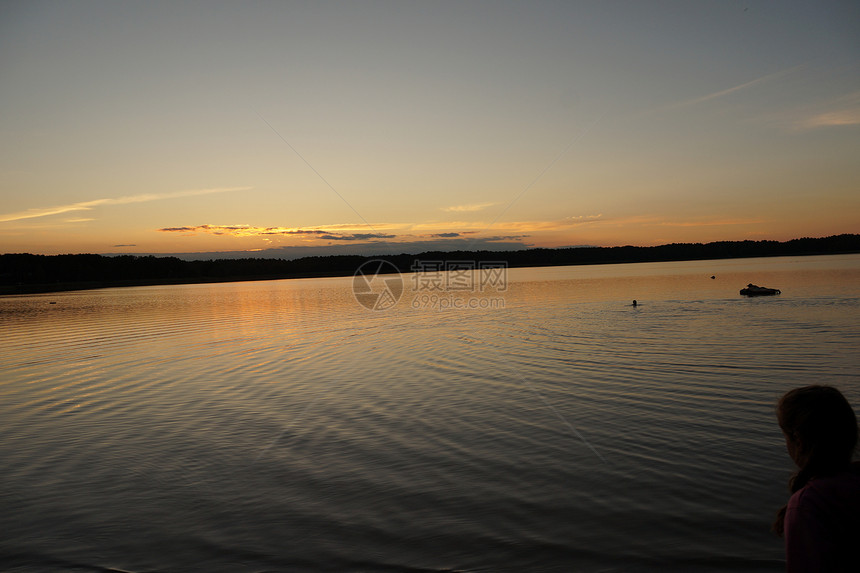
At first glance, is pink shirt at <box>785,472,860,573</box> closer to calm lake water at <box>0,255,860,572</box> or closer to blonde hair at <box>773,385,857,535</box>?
blonde hair at <box>773,385,857,535</box>

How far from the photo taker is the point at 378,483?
7230 millimetres

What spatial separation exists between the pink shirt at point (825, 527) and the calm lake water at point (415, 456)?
283 centimetres

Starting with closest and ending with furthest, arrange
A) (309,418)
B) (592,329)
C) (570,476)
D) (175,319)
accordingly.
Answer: (570,476), (309,418), (592,329), (175,319)

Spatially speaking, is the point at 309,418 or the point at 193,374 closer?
the point at 309,418

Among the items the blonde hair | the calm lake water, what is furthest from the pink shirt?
the calm lake water

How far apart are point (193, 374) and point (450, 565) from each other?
13106 mm

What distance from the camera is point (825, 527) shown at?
93.7 inches

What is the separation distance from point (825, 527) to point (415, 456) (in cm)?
634

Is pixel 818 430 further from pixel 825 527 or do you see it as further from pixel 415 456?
pixel 415 456

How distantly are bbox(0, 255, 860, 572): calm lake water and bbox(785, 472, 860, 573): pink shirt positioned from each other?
2.83 metres

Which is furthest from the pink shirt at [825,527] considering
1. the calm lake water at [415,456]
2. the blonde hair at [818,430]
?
the calm lake water at [415,456]

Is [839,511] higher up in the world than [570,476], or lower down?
higher up

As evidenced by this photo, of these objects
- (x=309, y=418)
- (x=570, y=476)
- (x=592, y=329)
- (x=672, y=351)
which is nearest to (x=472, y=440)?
(x=570, y=476)

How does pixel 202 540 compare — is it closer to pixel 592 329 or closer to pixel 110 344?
pixel 592 329
